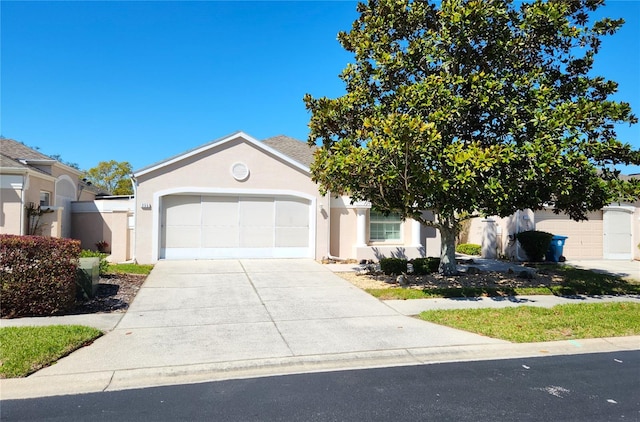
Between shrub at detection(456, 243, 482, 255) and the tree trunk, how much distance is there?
27.4 feet

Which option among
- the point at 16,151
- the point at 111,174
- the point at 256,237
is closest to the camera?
the point at 256,237

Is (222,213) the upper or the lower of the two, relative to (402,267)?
upper

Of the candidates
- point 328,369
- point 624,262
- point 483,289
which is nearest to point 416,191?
point 483,289

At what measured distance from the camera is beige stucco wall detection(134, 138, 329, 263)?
581 inches

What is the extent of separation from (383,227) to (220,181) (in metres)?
6.73

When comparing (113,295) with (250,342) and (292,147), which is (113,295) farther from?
(292,147)

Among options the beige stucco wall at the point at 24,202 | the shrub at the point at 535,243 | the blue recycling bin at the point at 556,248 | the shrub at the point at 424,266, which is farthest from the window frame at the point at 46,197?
the blue recycling bin at the point at 556,248

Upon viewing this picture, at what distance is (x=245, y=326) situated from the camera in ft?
25.4

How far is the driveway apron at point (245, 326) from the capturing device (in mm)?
6117

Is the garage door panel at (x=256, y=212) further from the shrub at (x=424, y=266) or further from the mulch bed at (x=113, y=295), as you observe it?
the shrub at (x=424, y=266)

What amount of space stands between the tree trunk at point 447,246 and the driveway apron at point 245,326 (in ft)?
10.8

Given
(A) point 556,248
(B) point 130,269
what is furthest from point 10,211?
(A) point 556,248

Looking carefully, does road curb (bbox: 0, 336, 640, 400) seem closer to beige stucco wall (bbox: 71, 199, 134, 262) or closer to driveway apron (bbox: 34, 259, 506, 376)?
driveway apron (bbox: 34, 259, 506, 376)

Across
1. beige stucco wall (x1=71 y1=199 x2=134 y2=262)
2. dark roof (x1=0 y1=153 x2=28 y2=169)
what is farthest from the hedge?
dark roof (x1=0 y1=153 x2=28 y2=169)
